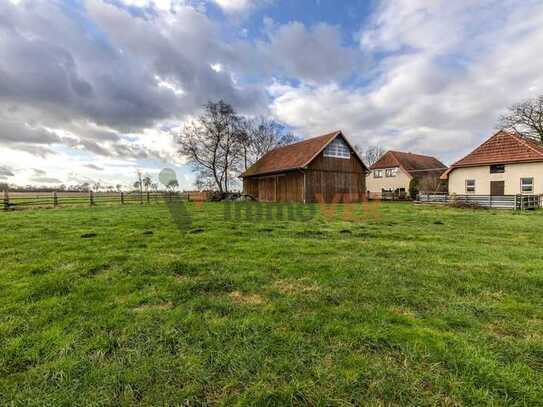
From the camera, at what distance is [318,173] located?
2094 centimetres

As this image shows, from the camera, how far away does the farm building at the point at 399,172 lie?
33375mm

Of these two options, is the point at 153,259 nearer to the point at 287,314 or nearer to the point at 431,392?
the point at 287,314

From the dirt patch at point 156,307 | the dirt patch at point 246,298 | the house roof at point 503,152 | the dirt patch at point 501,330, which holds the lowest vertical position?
the dirt patch at point 501,330

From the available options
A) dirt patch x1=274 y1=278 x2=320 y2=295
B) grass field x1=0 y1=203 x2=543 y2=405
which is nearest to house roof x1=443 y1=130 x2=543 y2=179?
grass field x1=0 y1=203 x2=543 y2=405

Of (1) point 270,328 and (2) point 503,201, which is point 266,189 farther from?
(1) point 270,328

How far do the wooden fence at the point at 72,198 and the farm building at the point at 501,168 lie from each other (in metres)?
25.9

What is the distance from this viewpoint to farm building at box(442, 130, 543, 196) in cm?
1853

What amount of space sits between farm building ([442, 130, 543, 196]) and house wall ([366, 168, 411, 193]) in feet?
36.6

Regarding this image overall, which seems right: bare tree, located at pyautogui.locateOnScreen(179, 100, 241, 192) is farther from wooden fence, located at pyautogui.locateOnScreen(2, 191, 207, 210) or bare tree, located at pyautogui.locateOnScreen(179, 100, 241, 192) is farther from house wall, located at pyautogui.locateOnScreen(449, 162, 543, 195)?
house wall, located at pyautogui.locateOnScreen(449, 162, 543, 195)

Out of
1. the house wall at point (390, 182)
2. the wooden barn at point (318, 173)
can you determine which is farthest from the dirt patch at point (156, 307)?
the house wall at point (390, 182)

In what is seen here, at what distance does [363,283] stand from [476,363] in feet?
5.60

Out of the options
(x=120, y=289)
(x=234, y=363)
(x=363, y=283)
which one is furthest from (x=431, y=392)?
(x=120, y=289)

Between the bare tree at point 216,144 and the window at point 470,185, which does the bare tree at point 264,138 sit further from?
the window at point 470,185

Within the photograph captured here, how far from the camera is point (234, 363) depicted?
2096mm
